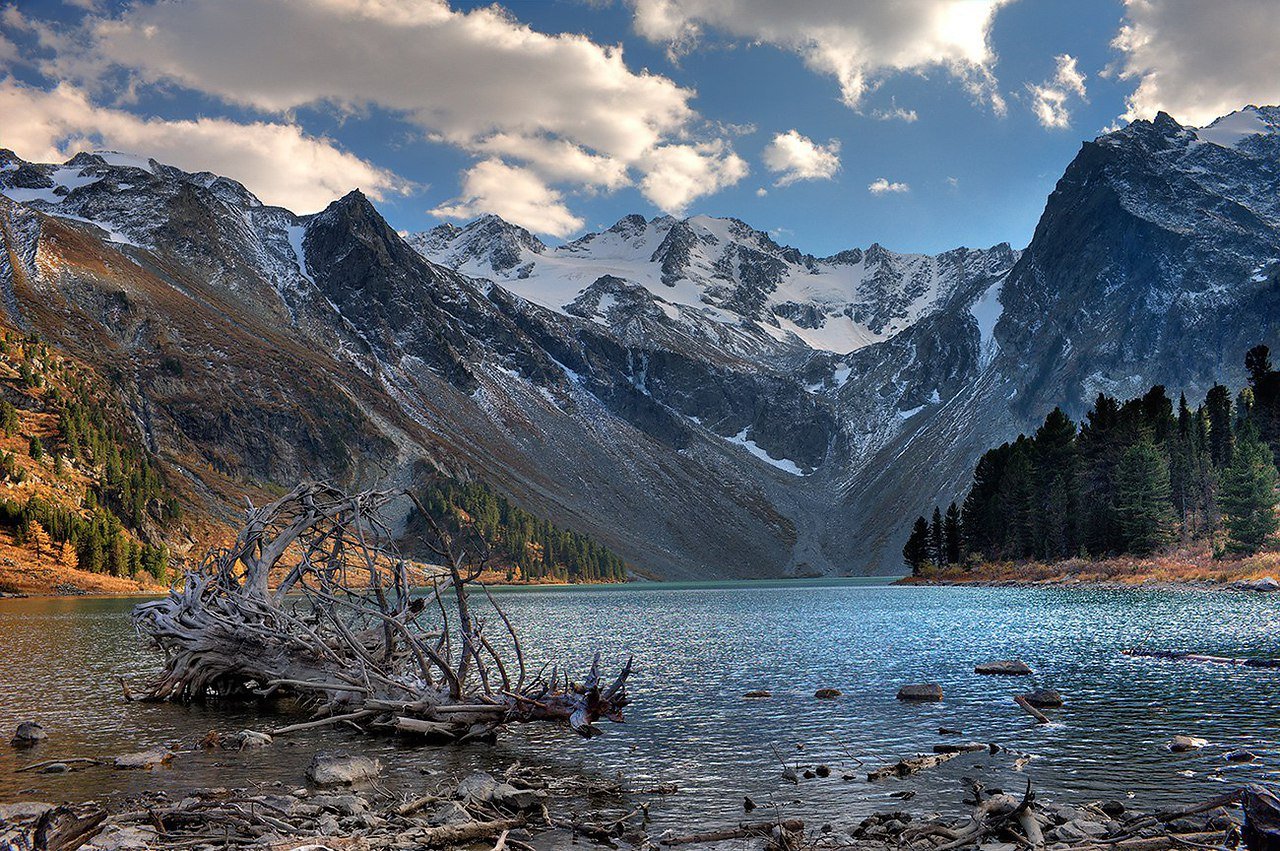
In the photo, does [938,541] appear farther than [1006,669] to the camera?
Yes

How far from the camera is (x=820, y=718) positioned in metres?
31.1

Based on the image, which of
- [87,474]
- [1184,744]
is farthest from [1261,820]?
[87,474]

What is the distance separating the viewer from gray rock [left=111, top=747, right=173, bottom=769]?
23.7 m

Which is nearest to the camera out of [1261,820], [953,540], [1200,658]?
[1261,820]

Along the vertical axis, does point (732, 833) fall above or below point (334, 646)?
below

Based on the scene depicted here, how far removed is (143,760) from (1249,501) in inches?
3908

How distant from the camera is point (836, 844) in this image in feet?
52.3

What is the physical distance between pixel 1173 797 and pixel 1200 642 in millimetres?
32359

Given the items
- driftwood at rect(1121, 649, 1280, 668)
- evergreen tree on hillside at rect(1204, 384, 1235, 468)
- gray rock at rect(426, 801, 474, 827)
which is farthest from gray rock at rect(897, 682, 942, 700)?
evergreen tree on hillside at rect(1204, 384, 1235, 468)

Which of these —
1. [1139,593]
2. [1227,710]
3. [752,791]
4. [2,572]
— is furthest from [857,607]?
[2,572]

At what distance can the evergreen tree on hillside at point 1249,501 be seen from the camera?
83.4 meters

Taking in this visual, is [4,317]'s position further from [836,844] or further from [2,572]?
[836,844]

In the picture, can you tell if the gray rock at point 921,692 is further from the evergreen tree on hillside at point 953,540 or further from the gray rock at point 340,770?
the evergreen tree on hillside at point 953,540

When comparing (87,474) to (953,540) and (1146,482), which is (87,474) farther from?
(1146,482)
